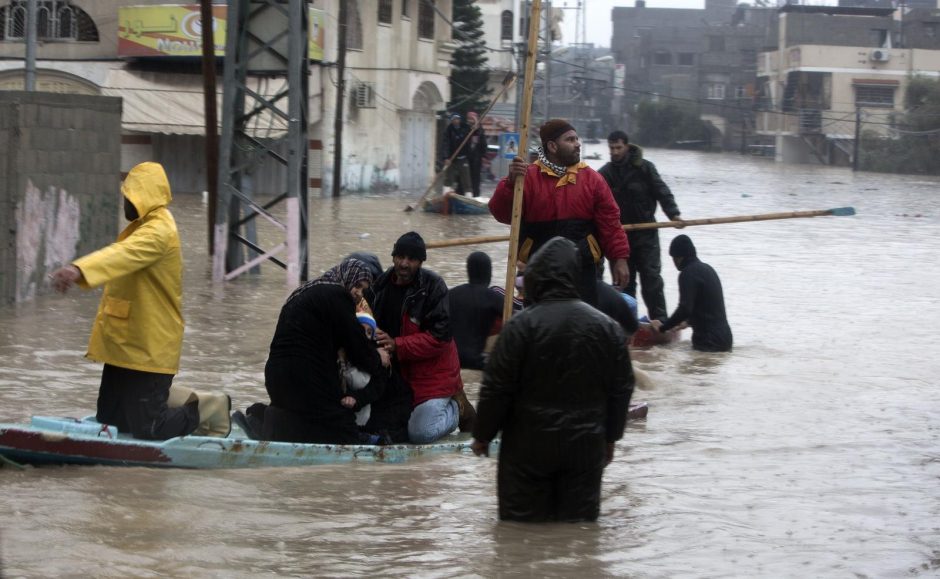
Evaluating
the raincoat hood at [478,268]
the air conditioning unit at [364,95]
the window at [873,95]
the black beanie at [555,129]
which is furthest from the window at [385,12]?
the window at [873,95]

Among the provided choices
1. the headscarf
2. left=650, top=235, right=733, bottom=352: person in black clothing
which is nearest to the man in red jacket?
the headscarf

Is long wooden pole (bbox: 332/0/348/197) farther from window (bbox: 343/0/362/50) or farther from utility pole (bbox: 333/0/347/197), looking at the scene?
window (bbox: 343/0/362/50)

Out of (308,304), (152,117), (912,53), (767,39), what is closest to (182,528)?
(308,304)

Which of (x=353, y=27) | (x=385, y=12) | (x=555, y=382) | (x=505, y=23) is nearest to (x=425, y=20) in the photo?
(x=385, y=12)

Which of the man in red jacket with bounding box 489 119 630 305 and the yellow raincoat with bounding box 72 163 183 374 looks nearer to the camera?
the yellow raincoat with bounding box 72 163 183 374

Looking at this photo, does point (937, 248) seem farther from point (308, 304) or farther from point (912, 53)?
point (912, 53)

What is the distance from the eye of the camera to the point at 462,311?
912cm

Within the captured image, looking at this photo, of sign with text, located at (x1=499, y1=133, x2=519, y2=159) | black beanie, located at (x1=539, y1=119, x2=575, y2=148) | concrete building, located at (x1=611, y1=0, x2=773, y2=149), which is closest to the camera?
black beanie, located at (x1=539, y1=119, x2=575, y2=148)

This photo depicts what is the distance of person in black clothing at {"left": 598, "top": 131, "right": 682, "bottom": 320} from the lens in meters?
11.5

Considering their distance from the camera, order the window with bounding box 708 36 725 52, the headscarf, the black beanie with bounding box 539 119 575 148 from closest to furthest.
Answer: the headscarf → the black beanie with bounding box 539 119 575 148 → the window with bounding box 708 36 725 52

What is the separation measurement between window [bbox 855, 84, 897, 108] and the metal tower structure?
195 feet

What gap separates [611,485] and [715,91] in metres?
96.2

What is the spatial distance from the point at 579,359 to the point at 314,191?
2605 cm

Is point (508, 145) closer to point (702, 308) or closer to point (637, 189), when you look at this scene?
point (637, 189)
